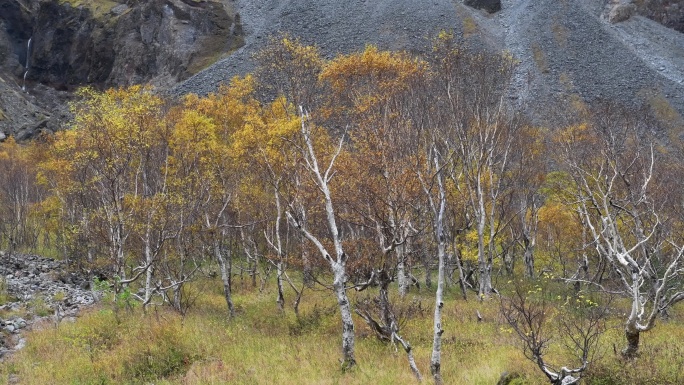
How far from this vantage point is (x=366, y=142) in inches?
771

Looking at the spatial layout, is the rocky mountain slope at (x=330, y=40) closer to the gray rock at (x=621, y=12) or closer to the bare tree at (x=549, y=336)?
the gray rock at (x=621, y=12)

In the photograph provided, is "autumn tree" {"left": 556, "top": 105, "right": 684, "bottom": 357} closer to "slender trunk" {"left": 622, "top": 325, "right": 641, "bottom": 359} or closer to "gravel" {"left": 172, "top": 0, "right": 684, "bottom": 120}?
"slender trunk" {"left": 622, "top": 325, "right": 641, "bottom": 359}

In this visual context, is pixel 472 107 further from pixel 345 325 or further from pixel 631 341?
pixel 631 341

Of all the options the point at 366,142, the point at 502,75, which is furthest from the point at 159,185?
the point at 502,75

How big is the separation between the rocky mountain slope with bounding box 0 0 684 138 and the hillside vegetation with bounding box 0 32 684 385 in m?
31.8

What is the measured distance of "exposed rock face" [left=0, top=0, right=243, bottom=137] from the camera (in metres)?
86.3

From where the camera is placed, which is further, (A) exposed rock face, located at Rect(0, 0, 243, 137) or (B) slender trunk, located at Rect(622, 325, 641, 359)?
(A) exposed rock face, located at Rect(0, 0, 243, 137)

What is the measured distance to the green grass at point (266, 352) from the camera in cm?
1287

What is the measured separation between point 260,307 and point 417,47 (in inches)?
2274

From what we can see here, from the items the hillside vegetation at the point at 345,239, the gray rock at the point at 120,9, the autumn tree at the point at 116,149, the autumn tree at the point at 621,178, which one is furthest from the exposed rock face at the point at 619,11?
the gray rock at the point at 120,9

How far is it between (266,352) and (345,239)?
7.56 metres

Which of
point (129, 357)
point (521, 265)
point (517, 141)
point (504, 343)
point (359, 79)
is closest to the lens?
point (129, 357)

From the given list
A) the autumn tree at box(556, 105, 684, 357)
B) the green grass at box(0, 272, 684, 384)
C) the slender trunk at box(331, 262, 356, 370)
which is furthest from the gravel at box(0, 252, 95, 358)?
the autumn tree at box(556, 105, 684, 357)

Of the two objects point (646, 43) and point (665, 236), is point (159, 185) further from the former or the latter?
point (646, 43)
